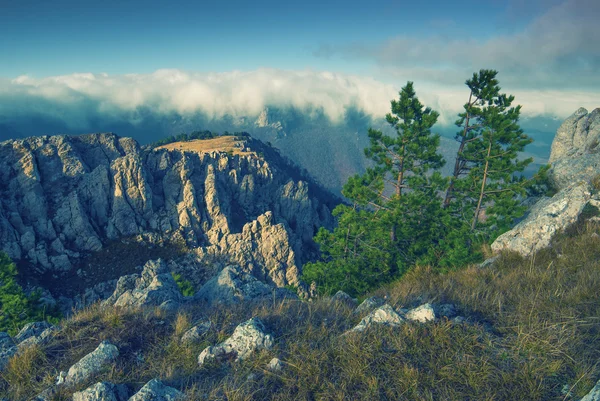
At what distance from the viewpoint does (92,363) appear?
210 inches

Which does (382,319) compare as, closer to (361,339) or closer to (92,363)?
(361,339)

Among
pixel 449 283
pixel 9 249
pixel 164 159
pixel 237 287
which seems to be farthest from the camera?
pixel 164 159

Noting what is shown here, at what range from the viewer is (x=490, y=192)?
22562 mm

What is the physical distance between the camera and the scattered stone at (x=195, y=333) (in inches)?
238

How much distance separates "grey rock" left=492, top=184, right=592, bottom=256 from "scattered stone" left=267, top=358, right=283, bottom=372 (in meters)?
9.32

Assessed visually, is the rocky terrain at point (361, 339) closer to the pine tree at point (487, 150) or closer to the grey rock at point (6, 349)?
the grey rock at point (6, 349)

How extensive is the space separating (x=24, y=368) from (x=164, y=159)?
311ft

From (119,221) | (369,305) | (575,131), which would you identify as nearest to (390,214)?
(369,305)

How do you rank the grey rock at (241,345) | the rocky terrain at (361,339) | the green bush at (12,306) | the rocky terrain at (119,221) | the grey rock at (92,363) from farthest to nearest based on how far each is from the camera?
1. the rocky terrain at (119,221)
2. the green bush at (12,306)
3. the grey rock at (241,345)
4. the grey rock at (92,363)
5. the rocky terrain at (361,339)

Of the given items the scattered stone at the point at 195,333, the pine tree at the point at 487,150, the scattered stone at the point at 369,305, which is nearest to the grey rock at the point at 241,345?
the scattered stone at the point at 195,333

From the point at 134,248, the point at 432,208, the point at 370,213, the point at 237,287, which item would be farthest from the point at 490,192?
the point at 134,248

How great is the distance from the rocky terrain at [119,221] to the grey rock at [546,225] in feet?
195

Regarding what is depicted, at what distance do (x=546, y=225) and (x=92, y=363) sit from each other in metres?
13.4

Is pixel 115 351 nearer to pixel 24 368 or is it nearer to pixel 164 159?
pixel 24 368
